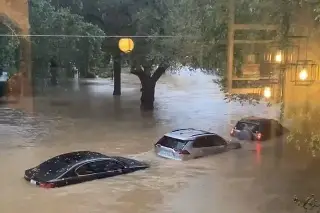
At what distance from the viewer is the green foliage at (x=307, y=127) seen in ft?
7.27

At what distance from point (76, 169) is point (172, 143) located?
1094mm

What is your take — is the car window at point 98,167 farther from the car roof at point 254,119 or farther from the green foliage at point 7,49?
the car roof at point 254,119

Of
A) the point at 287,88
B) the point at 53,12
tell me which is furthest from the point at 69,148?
the point at 287,88

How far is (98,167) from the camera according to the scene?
11.7 feet

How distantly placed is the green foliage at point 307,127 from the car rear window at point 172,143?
1.77m

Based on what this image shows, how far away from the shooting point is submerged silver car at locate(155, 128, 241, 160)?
164 inches

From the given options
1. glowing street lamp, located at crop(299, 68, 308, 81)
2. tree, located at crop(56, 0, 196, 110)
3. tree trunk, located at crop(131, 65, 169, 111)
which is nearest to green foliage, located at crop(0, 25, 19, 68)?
tree, located at crop(56, 0, 196, 110)

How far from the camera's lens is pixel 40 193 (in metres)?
3.16

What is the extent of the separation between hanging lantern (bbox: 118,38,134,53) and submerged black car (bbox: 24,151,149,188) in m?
2.20

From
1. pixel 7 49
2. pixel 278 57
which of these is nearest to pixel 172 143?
pixel 7 49

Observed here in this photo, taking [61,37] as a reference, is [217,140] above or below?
below

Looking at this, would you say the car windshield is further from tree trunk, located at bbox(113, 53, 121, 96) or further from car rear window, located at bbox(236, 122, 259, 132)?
tree trunk, located at bbox(113, 53, 121, 96)

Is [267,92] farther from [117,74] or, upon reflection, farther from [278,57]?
[117,74]

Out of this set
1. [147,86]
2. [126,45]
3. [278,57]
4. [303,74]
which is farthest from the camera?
[147,86]
